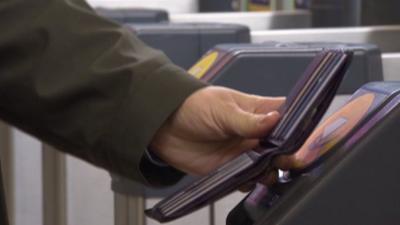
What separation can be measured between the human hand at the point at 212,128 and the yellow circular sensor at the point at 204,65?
1.72ft

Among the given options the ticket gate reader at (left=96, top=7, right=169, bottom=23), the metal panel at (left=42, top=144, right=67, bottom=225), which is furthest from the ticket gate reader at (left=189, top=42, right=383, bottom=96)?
the ticket gate reader at (left=96, top=7, right=169, bottom=23)

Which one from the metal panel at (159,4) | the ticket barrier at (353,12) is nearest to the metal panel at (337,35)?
the ticket barrier at (353,12)

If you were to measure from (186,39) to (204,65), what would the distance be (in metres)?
0.18

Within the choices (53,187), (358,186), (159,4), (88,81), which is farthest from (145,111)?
(159,4)

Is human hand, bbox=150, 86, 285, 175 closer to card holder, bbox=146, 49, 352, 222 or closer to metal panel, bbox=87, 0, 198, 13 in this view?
card holder, bbox=146, 49, 352, 222

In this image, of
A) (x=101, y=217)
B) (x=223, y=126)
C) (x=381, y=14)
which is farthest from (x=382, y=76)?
(x=381, y=14)

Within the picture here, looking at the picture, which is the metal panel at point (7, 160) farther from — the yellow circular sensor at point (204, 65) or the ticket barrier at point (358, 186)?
the ticket barrier at point (358, 186)

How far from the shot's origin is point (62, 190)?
5.23 feet

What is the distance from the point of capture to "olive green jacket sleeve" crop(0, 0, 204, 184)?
29.5 inches

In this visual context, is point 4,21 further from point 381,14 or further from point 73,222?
point 381,14

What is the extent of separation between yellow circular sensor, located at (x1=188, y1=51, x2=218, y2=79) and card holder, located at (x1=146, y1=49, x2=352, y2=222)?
1.94 ft

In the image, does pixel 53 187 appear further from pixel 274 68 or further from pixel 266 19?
pixel 266 19

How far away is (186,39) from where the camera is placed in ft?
5.02

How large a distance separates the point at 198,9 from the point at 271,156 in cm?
320
